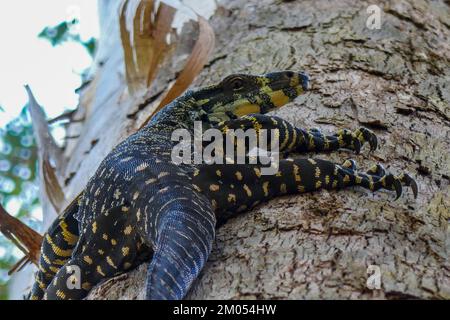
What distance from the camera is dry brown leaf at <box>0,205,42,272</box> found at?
530 cm

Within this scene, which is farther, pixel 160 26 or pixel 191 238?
pixel 160 26

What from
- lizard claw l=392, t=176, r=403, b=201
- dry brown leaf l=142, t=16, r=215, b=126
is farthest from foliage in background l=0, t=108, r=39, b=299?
lizard claw l=392, t=176, r=403, b=201

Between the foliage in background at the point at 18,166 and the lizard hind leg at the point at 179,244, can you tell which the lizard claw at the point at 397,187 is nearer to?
the lizard hind leg at the point at 179,244

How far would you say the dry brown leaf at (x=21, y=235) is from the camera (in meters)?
5.30

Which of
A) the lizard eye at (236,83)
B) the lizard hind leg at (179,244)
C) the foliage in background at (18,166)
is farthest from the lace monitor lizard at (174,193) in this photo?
the foliage in background at (18,166)

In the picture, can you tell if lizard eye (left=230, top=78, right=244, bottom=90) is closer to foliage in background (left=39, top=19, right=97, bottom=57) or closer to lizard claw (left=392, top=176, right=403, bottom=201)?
lizard claw (left=392, top=176, right=403, bottom=201)

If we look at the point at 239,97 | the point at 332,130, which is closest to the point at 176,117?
the point at 239,97

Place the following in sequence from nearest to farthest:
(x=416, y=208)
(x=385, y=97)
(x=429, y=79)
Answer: (x=416, y=208) → (x=385, y=97) → (x=429, y=79)

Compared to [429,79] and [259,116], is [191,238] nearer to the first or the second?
[259,116]
